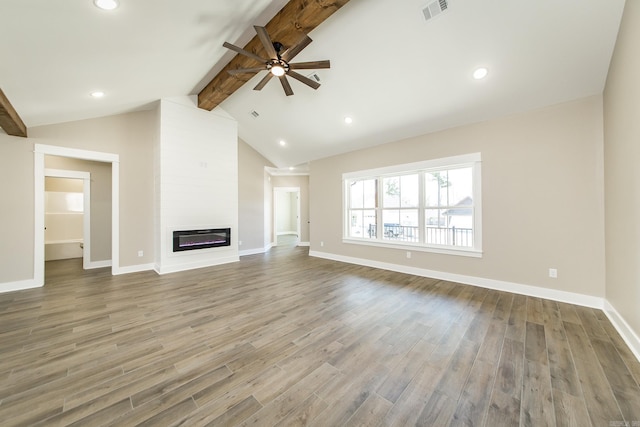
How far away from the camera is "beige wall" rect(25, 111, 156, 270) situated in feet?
15.0

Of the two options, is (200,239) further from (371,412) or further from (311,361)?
(371,412)

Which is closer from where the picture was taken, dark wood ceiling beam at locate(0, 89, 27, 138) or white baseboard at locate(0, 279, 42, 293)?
dark wood ceiling beam at locate(0, 89, 27, 138)

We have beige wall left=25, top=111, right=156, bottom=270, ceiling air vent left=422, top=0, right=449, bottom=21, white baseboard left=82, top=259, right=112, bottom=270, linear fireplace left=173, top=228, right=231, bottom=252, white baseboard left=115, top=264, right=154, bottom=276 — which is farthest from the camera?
white baseboard left=82, top=259, right=112, bottom=270

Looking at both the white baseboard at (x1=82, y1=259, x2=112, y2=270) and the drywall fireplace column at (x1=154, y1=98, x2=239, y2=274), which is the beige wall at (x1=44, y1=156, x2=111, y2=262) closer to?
the white baseboard at (x1=82, y1=259, x2=112, y2=270)

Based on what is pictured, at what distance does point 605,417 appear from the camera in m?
1.39

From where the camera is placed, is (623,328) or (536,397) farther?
(623,328)

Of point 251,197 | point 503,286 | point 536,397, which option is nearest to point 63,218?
point 251,197

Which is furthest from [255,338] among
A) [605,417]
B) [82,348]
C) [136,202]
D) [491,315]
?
[136,202]

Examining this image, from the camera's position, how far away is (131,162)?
4.94m

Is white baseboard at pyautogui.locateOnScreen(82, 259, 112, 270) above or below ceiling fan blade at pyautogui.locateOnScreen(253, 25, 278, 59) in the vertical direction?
below

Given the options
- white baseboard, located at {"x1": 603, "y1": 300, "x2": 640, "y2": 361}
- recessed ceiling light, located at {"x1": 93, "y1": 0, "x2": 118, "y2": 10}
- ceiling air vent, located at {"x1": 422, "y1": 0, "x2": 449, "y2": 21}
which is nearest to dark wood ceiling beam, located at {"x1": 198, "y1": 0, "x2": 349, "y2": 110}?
ceiling air vent, located at {"x1": 422, "y1": 0, "x2": 449, "y2": 21}

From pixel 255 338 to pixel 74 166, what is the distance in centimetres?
610

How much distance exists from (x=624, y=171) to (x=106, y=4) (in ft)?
16.8

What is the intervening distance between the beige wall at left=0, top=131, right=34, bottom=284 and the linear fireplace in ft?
6.93
